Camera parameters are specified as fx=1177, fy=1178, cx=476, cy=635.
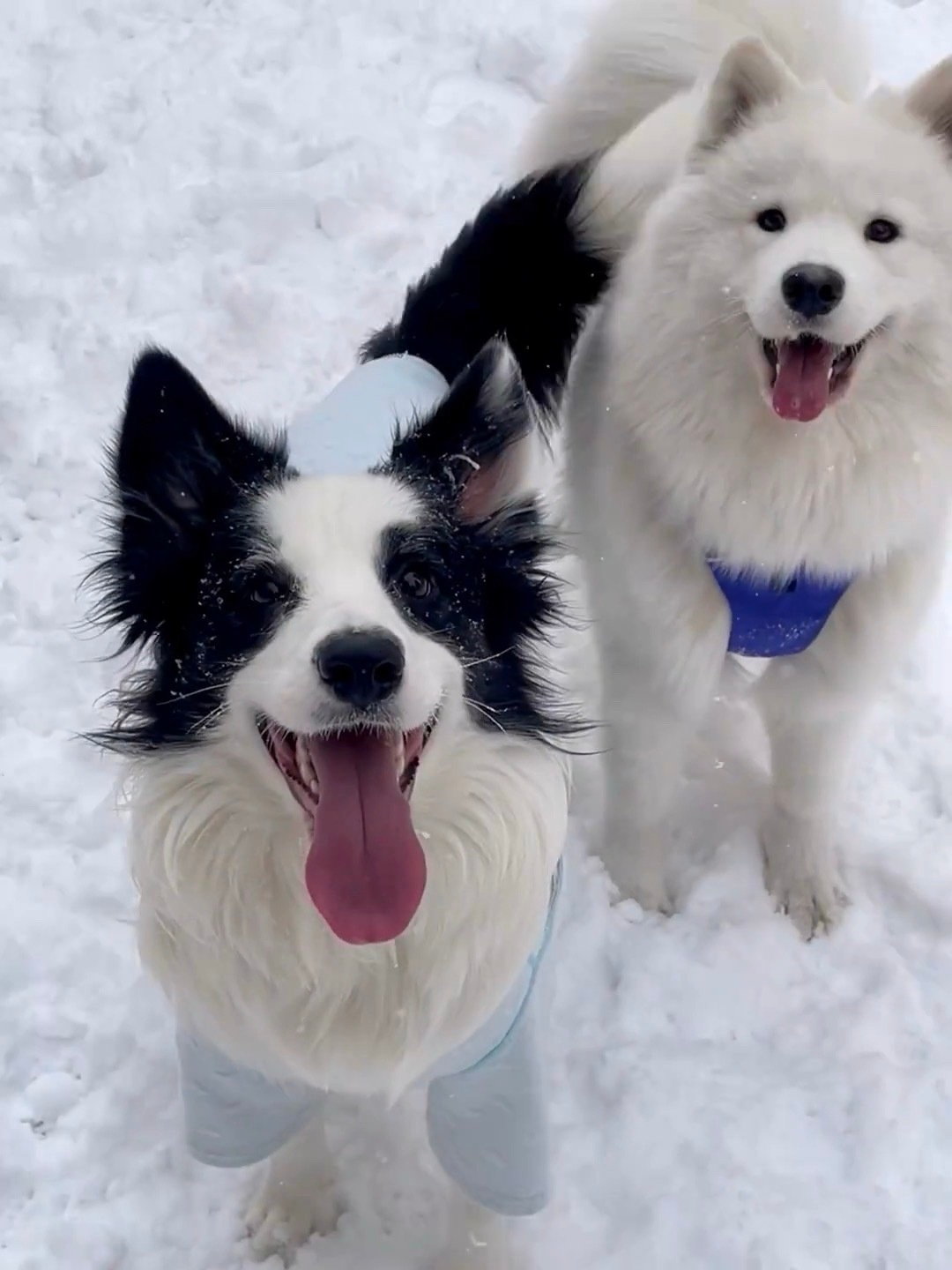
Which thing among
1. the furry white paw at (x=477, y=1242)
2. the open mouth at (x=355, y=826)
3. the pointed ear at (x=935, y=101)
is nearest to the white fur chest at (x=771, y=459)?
the pointed ear at (x=935, y=101)

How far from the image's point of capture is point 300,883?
1874 millimetres

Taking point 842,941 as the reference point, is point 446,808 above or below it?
above

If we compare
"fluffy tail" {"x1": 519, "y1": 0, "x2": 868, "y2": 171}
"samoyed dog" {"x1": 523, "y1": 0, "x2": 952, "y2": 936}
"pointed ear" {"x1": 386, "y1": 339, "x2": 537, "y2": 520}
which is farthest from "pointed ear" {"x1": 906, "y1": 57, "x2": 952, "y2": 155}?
"pointed ear" {"x1": 386, "y1": 339, "x2": 537, "y2": 520}

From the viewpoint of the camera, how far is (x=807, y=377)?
2.23 meters

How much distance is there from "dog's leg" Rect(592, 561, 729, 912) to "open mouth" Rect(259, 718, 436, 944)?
1.07 metres

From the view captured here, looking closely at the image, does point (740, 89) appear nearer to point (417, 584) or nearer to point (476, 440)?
point (476, 440)

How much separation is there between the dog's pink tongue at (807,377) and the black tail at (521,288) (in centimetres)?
90

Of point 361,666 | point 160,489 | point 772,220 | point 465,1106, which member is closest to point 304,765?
point 361,666

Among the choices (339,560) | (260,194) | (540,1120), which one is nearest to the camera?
(339,560)

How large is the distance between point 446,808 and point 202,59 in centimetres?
456

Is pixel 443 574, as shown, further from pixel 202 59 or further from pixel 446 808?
Result: pixel 202 59

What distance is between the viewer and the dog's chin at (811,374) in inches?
87.6

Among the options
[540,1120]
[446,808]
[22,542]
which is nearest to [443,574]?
[446,808]

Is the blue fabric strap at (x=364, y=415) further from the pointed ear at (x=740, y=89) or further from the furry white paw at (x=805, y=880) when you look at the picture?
the furry white paw at (x=805, y=880)
